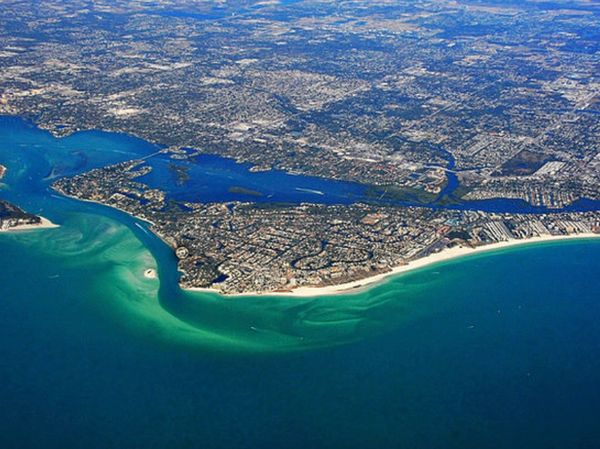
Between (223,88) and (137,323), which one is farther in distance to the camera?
(223,88)

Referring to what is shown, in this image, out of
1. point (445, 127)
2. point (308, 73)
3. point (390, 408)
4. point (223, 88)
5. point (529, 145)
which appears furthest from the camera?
point (308, 73)

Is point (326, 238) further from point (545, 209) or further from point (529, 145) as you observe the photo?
point (529, 145)

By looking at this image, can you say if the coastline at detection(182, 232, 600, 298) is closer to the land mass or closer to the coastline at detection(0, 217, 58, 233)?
the land mass

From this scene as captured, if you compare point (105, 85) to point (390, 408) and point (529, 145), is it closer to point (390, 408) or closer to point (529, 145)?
point (529, 145)

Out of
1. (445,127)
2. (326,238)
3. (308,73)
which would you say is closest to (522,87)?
(445,127)

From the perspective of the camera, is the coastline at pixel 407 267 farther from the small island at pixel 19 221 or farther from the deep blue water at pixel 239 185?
the small island at pixel 19 221

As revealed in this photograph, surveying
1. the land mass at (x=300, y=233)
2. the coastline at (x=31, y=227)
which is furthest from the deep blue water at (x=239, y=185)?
the coastline at (x=31, y=227)

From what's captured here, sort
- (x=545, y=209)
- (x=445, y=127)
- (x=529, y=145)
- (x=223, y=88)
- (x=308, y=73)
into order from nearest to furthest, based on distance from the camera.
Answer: (x=545, y=209), (x=529, y=145), (x=445, y=127), (x=223, y=88), (x=308, y=73)

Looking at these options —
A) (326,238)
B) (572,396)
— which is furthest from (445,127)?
(572,396)

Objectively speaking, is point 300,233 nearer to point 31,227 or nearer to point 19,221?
point 31,227
